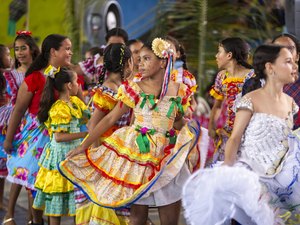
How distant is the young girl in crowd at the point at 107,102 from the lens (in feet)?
21.2

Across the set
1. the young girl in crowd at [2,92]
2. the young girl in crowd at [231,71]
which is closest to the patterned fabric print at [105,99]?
the young girl in crowd at [231,71]

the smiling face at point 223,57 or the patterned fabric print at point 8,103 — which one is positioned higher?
the smiling face at point 223,57

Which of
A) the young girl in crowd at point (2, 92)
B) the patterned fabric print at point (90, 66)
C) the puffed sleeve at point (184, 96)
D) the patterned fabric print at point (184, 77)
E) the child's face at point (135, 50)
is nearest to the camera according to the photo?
the puffed sleeve at point (184, 96)

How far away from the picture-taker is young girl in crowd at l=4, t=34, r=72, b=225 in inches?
289

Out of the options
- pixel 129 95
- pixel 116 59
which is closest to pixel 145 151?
pixel 129 95

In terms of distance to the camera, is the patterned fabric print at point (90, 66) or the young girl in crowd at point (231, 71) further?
the patterned fabric print at point (90, 66)

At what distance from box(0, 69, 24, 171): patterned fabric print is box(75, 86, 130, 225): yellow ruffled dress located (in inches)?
69.0

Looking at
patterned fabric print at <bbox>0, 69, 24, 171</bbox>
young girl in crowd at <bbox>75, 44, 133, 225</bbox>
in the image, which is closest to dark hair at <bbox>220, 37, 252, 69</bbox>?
young girl in crowd at <bbox>75, 44, 133, 225</bbox>

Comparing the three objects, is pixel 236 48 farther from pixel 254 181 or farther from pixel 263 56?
pixel 254 181

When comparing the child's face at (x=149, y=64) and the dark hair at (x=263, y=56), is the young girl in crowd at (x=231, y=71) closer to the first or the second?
the child's face at (x=149, y=64)

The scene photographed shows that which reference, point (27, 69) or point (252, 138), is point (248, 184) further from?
point (27, 69)

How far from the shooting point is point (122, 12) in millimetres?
13383

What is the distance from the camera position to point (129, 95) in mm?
5992

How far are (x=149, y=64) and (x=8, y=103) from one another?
2943 mm
